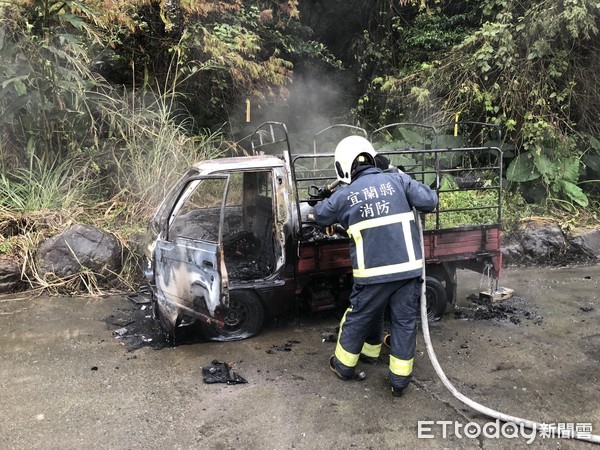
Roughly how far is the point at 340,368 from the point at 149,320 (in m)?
2.24

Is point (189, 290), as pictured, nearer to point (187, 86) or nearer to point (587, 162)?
point (187, 86)

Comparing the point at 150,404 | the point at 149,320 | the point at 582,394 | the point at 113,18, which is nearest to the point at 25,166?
the point at 113,18

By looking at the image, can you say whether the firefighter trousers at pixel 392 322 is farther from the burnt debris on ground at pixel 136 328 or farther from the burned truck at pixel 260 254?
the burnt debris on ground at pixel 136 328

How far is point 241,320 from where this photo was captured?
4.41 metres

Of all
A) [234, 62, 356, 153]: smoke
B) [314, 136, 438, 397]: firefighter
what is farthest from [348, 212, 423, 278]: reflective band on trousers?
[234, 62, 356, 153]: smoke

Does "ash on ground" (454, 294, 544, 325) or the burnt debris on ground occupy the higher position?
the burnt debris on ground

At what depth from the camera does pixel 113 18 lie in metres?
6.74

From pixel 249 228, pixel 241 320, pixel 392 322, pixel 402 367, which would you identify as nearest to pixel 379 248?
pixel 392 322

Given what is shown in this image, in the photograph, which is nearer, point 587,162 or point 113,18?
point 113,18

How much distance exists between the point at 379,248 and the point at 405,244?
0.19m

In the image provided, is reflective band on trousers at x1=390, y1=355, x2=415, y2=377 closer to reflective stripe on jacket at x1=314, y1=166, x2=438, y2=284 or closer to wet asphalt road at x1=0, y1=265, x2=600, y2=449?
wet asphalt road at x1=0, y1=265, x2=600, y2=449

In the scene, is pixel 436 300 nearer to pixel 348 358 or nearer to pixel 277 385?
pixel 348 358

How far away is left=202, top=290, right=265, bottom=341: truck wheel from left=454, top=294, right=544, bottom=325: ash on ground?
207cm

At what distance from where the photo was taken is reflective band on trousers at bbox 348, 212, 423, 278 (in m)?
3.33
